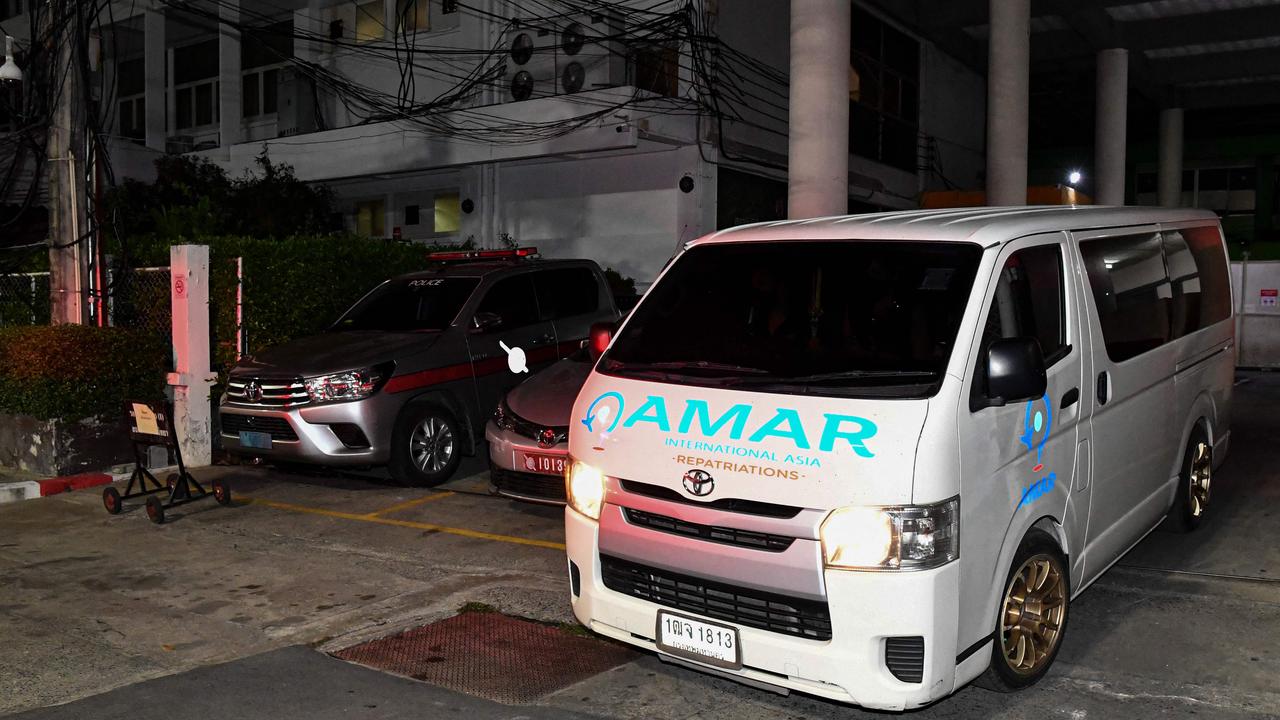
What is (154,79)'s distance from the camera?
91.8ft

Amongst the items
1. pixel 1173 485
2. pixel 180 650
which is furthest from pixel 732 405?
pixel 1173 485

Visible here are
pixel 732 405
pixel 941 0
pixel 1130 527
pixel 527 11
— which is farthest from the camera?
pixel 941 0

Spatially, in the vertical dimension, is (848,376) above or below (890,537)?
above

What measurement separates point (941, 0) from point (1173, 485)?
2182 cm

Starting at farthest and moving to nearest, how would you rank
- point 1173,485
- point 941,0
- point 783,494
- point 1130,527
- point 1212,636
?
point 941,0
point 1173,485
point 1130,527
point 1212,636
point 783,494

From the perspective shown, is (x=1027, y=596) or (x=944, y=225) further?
(x=944, y=225)

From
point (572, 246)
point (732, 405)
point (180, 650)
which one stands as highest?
point (572, 246)

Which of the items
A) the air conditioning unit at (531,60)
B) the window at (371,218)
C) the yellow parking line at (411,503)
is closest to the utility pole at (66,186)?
the yellow parking line at (411,503)

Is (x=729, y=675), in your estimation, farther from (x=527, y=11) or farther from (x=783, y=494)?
(x=527, y=11)

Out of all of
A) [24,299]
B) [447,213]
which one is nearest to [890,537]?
[24,299]

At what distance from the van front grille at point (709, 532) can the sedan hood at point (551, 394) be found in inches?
127

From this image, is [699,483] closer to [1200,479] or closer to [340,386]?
[1200,479]

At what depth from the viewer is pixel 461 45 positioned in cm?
2283

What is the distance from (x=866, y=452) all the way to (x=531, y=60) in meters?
19.5
